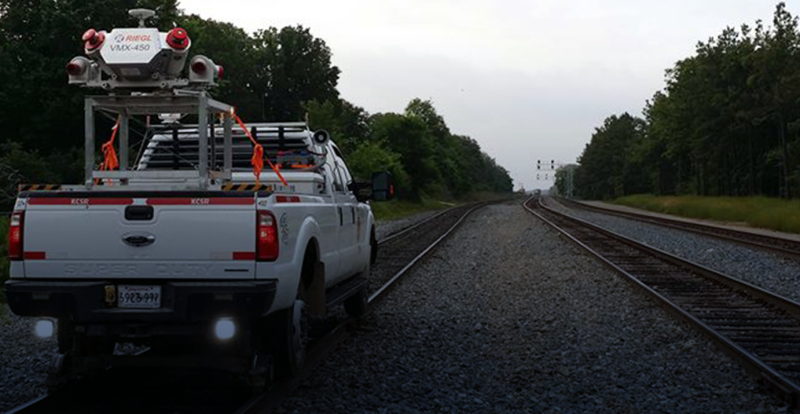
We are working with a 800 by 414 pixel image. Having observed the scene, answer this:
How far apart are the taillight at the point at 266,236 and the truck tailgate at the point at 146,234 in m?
0.04

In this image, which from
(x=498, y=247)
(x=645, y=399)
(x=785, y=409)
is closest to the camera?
(x=785, y=409)

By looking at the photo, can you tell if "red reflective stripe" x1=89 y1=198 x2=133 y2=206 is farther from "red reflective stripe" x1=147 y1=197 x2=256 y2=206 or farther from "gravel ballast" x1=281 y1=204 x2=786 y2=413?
"gravel ballast" x1=281 y1=204 x2=786 y2=413

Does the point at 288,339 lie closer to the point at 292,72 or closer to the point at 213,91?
the point at 213,91

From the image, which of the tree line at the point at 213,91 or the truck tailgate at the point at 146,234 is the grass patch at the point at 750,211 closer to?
the tree line at the point at 213,91

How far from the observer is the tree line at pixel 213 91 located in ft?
123

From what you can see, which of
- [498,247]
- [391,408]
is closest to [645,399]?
[391,408]

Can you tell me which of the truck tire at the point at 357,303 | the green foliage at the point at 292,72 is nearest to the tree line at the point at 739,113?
the green foliage at the point at 292,72

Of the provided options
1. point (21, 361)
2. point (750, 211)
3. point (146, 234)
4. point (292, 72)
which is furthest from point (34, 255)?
point (292, 72)

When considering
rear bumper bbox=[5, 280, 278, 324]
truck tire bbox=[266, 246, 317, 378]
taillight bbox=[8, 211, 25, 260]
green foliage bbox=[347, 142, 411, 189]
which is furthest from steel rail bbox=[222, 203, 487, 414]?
green foliage bbox=[347, 142, 411, 189]

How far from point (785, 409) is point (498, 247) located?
15654 mm

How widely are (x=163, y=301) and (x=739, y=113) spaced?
6287 centimetres

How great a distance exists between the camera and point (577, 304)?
11172 millimetres

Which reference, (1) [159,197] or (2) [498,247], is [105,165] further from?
(2) [498,247]

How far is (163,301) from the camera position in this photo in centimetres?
539
